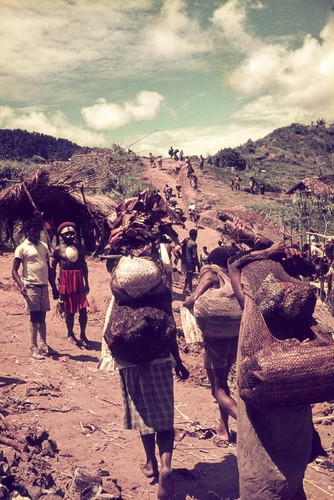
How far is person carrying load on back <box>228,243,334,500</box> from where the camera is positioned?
2.24m

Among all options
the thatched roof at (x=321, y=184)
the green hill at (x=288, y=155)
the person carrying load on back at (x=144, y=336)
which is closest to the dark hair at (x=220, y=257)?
the person carrying load on back at (x=144, y=336)

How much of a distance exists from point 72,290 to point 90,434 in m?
2.81

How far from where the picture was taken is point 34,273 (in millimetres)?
5973

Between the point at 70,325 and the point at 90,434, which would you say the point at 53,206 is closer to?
the point at 70,325

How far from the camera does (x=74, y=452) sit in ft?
12.6

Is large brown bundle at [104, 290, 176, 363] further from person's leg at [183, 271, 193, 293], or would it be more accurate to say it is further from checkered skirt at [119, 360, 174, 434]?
person's leg at [183, 271, 193, 293]

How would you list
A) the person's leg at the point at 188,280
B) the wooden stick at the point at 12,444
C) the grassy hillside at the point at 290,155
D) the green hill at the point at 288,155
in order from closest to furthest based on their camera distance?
the wooden stick at the point at 12,444 < the person's leg at the point at 188,280 < the green hill at the point at 288,155 < the grassy hillside at the point at 290,155

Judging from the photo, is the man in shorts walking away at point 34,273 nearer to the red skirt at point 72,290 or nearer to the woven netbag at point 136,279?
the red skirt at point 72,290

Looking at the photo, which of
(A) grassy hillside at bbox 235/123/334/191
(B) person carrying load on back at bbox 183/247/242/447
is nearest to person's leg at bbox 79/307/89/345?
(B) person carrying load on back at bbox 183/247/242/447

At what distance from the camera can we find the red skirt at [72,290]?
670 cm

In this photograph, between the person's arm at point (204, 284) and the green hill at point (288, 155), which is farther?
the green hill at point (288, 155)

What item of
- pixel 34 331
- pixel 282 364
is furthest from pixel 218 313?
pixel 34 331

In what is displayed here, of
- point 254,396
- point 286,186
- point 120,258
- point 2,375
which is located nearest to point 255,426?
point 254,396

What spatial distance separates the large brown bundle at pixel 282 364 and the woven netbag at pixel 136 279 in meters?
0.92
